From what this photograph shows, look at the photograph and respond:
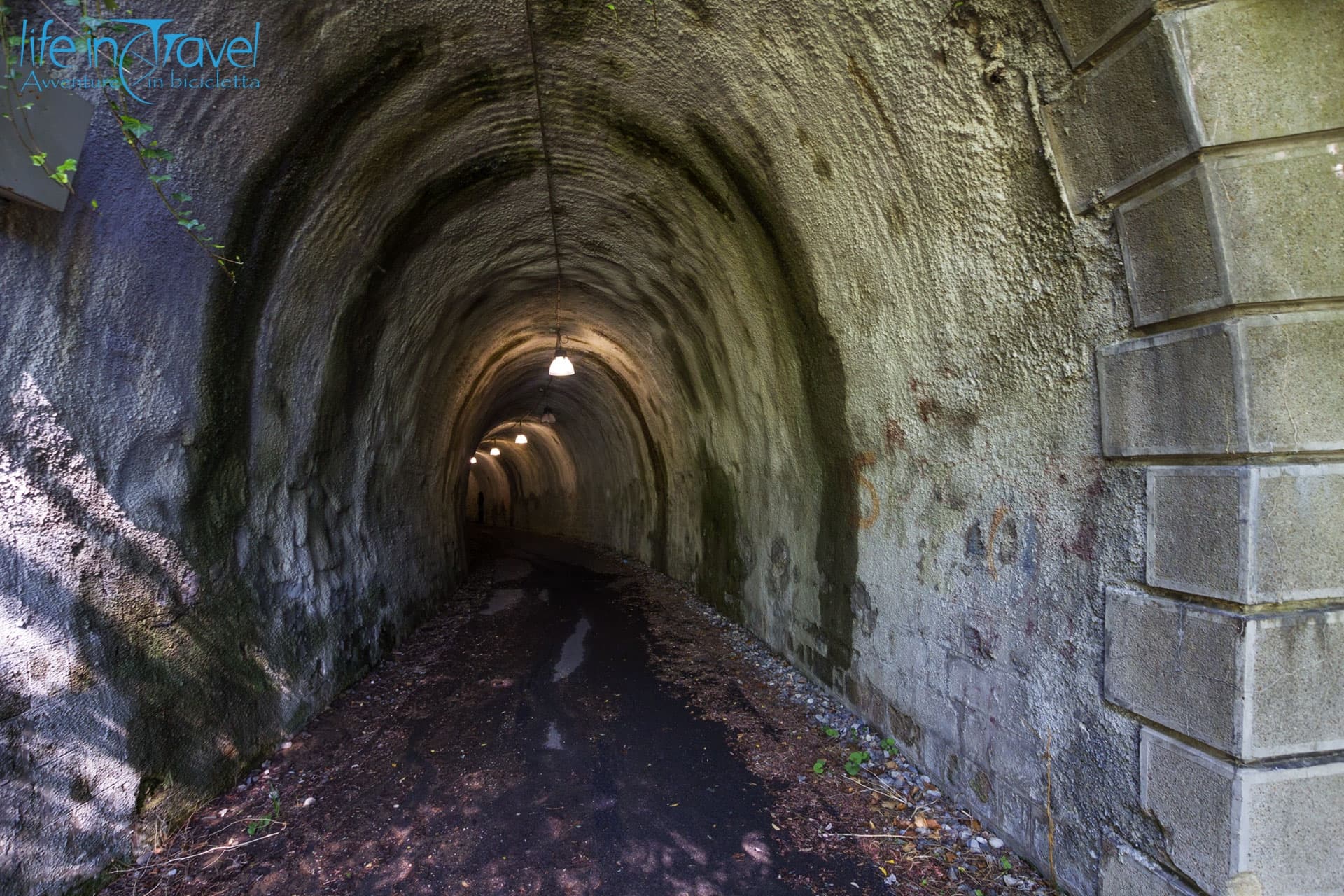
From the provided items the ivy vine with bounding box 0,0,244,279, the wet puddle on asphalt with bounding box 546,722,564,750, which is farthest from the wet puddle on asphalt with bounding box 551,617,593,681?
the ivy vine with bounding box 0,0,244,279

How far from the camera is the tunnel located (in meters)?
2.52

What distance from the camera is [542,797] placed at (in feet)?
15.3

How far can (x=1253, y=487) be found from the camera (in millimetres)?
2494

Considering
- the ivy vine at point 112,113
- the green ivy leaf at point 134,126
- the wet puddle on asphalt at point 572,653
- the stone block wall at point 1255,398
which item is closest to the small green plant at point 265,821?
the wet puddle on asphalt at point 572,653

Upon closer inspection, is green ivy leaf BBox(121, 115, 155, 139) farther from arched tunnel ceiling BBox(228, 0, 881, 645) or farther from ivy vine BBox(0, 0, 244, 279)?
arched tunnel ceiling BBox(228, 0, 881, 645)

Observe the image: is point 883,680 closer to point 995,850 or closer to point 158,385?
point 995,850

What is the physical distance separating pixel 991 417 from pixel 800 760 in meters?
2.86

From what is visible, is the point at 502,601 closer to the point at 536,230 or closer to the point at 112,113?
the point at 536,230

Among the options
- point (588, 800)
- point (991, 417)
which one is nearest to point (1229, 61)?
point (991, 417)

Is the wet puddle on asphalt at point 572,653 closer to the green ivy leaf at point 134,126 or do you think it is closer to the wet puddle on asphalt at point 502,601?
the wet puddle on asphalt at point 502,601

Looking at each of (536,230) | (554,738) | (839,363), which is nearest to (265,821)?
(554,738)

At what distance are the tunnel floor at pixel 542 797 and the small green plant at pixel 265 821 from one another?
0.01 meters

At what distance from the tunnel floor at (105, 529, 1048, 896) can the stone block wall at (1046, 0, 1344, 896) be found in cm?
157

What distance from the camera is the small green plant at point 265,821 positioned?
167 inches
